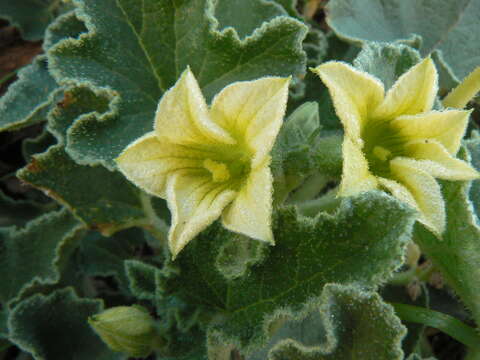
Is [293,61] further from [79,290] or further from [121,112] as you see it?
[79,290]

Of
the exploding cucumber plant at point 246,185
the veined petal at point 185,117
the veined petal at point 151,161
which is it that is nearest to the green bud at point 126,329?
the exploding cucumber plant at point 246,185

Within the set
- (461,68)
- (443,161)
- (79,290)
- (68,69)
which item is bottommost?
(79,290)

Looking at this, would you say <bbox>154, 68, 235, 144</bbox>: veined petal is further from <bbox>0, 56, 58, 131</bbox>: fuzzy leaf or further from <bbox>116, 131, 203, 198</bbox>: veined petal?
<bbox>0, 56, 58, 131</bbox>: fuzzy leaf

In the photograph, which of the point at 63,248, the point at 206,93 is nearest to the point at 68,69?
the point at 206,93

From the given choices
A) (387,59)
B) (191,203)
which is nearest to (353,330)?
(191,203)

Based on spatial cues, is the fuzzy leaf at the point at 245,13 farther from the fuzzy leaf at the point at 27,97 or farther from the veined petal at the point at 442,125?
the veined petal at the point at 442,125

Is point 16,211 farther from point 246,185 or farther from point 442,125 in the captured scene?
point 442,125

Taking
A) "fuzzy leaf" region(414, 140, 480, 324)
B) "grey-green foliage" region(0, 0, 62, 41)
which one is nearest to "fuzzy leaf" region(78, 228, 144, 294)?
"grey-green foliage" region(0, 0, 62, 41)
